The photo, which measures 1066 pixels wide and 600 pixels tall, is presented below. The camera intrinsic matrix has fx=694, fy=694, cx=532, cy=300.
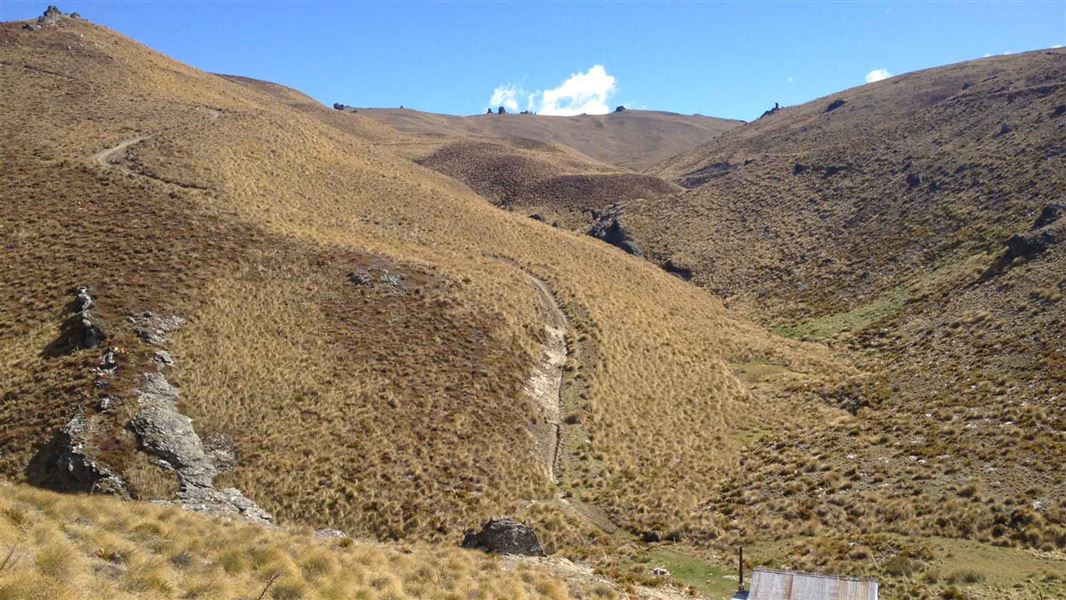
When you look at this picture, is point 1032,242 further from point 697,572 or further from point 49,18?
point 49,18

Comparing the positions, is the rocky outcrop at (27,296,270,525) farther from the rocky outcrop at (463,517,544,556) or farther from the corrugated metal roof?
the corrugated metal roof

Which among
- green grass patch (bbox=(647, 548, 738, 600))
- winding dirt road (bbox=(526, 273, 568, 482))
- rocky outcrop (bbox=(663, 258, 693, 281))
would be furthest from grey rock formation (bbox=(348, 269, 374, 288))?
rocky outcrop (bbox=(663, 258, 693, 281))

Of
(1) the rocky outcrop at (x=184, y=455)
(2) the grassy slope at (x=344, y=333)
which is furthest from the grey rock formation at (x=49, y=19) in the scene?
(1) the rocky outcrop at (x=184, y=455)

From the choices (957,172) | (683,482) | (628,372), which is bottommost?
(683,482)

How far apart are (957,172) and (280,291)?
7098 centimetres

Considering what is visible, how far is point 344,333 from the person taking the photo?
36156 millimetres

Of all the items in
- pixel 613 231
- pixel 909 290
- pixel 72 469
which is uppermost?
pixel 613 231

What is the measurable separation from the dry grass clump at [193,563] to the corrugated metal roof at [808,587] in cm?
532

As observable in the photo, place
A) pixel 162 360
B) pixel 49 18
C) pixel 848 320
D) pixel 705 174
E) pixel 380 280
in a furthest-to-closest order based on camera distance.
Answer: pixel 705 174 < pixel 49 18 < pixel 848 320 < pixel 380 280 < pixel 162 360

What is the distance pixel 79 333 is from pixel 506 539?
21.2m

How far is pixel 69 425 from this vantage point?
24453 millimetres

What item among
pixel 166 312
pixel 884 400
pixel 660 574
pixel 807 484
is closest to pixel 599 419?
pixel 807 484

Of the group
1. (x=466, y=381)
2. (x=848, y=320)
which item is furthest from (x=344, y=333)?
(x=848, y=320)

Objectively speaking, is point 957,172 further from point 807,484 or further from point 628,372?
point 807,484
